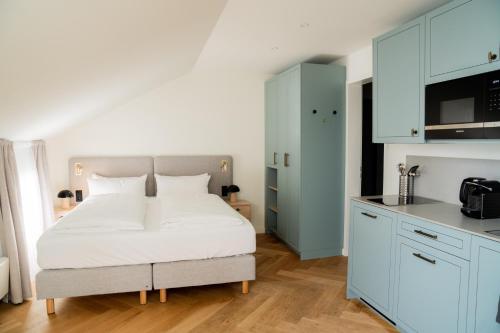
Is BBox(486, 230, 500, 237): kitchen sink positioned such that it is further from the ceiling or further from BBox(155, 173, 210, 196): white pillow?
BBox(155, 173, 210, 196): white pillow

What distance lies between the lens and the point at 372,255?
266 centimetres

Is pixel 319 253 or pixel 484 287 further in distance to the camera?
pixel 319 253

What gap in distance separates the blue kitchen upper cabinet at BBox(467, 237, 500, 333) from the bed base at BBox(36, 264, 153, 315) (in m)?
2.29

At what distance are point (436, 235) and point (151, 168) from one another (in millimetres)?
3522

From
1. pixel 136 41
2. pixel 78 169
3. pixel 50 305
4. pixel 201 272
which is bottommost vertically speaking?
pixel 50 305

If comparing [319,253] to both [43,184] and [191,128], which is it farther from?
[43,184]

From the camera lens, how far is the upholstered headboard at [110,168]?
167 inches

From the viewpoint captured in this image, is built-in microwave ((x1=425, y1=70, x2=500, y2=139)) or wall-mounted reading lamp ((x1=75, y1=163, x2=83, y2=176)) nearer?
built-in microwave ((x1=425, y1=70, x2=500, y2=139))

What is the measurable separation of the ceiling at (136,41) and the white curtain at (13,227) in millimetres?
270

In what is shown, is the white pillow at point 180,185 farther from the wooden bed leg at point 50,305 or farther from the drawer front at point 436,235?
the drawer front at point 436,235

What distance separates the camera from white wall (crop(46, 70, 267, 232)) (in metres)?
4.35

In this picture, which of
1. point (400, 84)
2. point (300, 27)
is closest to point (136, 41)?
point (300, 27)

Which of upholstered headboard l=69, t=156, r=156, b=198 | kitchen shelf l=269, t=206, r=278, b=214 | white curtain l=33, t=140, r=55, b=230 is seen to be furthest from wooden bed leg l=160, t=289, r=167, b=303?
kitchen shelf l=269, t=206, r=278, b=214

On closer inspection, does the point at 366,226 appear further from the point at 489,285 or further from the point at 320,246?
the point at 320,246
